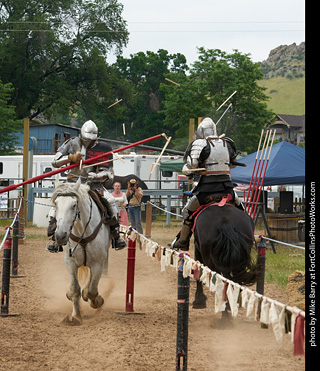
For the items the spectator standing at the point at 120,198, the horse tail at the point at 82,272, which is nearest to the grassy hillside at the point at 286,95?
the spectator standing at the point at 120,198

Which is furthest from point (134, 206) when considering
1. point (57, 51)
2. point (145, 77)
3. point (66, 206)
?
point (145, 77)

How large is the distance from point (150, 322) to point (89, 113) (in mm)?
49988

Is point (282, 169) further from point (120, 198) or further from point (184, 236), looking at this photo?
point (184, 236)

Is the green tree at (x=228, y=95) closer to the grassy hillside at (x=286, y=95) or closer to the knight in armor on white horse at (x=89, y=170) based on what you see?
the knight in armor on white horse at (x=89, y=170)

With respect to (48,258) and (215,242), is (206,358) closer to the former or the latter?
(215,242)

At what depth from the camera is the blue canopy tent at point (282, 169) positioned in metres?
17.5

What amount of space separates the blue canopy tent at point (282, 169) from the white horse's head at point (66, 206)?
1041cm

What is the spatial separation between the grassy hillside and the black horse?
501ft

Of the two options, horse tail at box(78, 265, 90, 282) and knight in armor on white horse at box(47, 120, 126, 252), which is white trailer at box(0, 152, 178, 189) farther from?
horse tail at box(78, 265, 90, 282)

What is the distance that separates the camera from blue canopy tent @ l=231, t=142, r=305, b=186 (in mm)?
17531

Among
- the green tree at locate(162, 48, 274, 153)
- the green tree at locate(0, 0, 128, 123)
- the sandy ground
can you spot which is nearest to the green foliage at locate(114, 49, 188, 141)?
the green tree at locate(0, 0, 128, 123)

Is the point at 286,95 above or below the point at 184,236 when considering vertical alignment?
above

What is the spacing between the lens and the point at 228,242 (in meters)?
7.47

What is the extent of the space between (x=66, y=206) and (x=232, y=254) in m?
2.07
